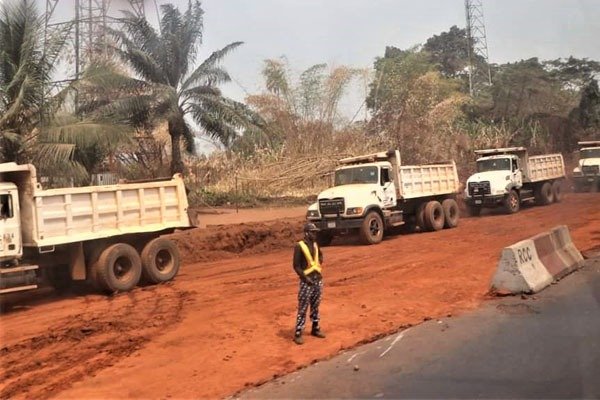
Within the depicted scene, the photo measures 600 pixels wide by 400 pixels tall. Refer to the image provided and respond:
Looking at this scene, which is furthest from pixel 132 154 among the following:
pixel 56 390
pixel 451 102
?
pixel 56 390

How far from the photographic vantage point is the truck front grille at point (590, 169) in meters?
32.2

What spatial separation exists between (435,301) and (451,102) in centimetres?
3236

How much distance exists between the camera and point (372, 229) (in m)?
18.8

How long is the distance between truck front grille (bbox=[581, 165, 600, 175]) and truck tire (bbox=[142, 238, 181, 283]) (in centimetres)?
2505

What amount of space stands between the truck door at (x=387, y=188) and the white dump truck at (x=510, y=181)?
293 inches

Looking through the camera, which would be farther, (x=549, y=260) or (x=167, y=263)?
(x=167, y=263)

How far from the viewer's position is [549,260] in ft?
37.3

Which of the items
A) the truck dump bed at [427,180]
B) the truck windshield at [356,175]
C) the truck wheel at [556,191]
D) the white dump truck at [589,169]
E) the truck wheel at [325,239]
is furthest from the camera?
the white dump truck at [589,169]

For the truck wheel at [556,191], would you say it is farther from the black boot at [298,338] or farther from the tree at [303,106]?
the black boot at [298,338]

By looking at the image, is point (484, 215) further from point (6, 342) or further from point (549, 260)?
point (6, 342)

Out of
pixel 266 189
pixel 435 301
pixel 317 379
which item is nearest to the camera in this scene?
pixel 317 379

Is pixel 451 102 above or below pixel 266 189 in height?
above

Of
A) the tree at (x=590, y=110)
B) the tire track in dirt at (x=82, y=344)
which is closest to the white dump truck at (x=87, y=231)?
the tire track in dirt at (x=82, y=344)

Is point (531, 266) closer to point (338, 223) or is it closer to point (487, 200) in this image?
point (338, 223)
